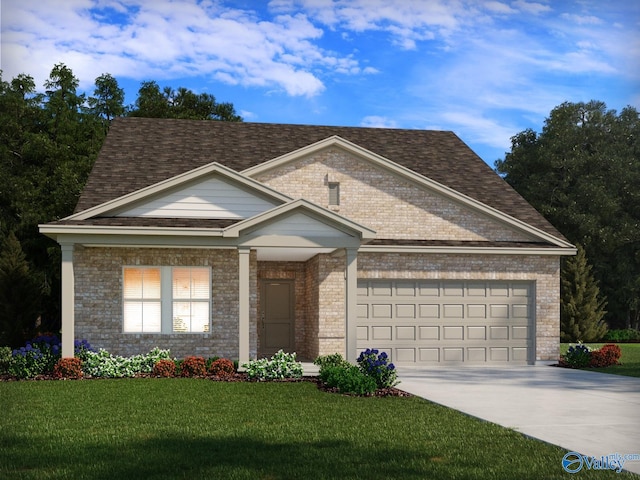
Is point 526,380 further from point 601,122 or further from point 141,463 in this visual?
point 601,122

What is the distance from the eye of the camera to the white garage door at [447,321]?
20.5m

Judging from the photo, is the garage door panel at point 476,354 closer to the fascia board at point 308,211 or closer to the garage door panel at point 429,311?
the garage door panel at point 429,311

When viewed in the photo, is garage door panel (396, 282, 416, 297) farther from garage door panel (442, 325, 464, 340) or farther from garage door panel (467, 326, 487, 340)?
garage door panel (467, 326, 487, 340)

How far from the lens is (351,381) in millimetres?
13391

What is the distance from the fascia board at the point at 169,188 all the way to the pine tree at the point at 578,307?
19.7 m

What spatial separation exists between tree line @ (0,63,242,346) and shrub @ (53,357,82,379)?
1231 cm

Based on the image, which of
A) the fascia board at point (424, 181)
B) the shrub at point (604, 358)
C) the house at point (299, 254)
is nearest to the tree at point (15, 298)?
the house at point (299, 254)

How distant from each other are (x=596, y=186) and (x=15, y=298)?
101ft

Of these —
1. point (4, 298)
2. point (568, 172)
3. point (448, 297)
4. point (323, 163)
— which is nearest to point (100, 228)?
point (323, 163)

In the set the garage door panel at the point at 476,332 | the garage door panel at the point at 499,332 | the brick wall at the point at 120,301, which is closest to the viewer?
the brick wall at the point at 120,301

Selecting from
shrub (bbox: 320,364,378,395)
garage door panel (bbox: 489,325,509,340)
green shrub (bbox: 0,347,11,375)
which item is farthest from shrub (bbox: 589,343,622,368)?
green shrub (bbox: 0,347,11,375)

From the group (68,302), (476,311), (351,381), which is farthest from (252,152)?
(351,381)

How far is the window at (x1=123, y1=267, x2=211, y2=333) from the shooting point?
18797 millimetres

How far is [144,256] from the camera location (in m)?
18.9
